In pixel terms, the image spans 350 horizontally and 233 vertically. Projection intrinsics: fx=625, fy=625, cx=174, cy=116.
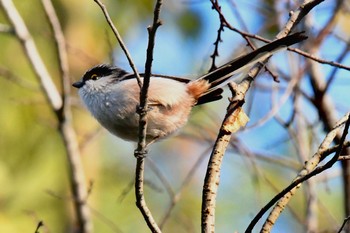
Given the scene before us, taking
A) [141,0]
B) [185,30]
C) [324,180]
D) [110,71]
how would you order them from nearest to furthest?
[110,71] → [324,180] → [141,0] → [185,30]

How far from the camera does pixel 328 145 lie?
2498mm

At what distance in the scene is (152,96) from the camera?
330cm

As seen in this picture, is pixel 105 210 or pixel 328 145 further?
pixel 105 210

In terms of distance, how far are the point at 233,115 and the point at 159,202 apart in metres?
5.64

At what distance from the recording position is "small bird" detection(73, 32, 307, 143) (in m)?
3.22

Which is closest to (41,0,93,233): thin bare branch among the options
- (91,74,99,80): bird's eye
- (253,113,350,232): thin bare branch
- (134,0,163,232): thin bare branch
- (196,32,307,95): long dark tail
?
(91,74,99,80): bird's eye

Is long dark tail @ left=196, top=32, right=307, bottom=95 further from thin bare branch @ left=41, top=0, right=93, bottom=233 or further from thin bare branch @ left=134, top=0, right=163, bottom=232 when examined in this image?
thin bare branch @ left=41, top=0, right=93, bottom=233

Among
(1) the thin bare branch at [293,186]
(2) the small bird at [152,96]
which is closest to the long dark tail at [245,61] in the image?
(2) the small bird at [152,96]

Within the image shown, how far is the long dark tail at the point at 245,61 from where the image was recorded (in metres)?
2.78

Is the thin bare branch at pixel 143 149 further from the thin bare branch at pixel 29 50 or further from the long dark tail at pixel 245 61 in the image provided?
the thin bare branch at pixel 29 50

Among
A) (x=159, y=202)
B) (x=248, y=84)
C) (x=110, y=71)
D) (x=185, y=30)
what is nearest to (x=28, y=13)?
(x=185, y=30)

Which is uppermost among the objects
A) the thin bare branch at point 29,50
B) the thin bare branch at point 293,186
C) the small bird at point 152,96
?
the thin bare branch at point 29,50

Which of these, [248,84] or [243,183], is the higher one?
[243,183]

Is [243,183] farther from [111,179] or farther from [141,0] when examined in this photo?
[141,0]
